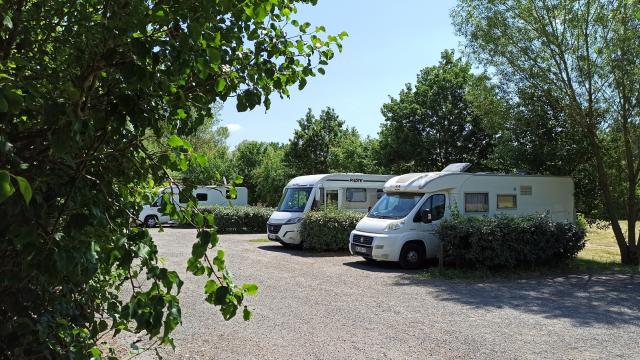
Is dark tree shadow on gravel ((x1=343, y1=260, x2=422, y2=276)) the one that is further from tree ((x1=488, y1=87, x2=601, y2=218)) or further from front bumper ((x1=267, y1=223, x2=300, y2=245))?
tree ((x1=488, y1=87, x2=601, y2=218))

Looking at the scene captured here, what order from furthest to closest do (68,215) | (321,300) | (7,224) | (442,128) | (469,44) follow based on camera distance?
1. (442,128)
2. (469,44)
3. (321,300)
4. (68,215)
5. (7,224)

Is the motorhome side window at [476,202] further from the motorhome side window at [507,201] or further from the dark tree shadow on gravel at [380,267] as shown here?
the dark tree shadow on gravel at [380,267]

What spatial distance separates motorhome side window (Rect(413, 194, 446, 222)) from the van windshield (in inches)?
9.0

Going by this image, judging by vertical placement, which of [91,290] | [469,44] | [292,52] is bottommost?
[91,290]

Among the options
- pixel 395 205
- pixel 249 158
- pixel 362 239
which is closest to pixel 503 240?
pixel 395 205

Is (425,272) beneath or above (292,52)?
beneath

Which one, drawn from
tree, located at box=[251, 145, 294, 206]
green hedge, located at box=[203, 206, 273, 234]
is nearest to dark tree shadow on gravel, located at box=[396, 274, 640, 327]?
green hedge, located at box=[203, 206, 273, 234]

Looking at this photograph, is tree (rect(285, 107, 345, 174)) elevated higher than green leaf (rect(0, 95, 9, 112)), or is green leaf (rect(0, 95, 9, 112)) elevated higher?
tree (rect(285, 107, 345, 174))

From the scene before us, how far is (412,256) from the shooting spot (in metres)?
13.3

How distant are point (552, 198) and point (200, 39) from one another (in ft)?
50.3

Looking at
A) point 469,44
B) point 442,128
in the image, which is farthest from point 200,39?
point 442,128

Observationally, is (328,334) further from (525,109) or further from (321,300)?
(525,109)

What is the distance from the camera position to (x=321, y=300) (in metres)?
8.86

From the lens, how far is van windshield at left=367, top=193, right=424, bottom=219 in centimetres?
1373
